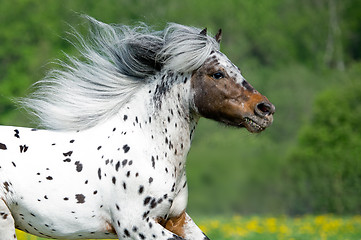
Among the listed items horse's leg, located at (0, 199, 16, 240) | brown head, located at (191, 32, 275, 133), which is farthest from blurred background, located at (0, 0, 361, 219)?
horse's leg, located at (0, 199, 16, 240)

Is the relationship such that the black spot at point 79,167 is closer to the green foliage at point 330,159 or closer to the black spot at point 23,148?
the black spot at point 23,148

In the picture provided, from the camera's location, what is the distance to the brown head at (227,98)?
495 centimetres

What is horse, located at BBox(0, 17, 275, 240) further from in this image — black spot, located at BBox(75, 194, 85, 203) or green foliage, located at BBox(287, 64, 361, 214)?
green foliage, located at BBox(287, 64, 361, 214)

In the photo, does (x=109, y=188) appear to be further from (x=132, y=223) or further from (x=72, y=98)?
(x=72, y=98)

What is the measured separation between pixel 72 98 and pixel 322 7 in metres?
52.2

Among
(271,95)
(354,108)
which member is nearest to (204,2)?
(271,95)

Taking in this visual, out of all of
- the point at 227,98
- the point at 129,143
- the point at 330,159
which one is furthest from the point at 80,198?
the point at 330,159

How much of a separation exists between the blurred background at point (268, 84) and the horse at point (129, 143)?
0.36 m

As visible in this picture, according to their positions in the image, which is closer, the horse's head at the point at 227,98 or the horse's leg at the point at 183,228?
the horse's head at the point at 227,98

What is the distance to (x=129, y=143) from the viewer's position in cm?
502

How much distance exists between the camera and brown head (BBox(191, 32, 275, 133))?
4.95 meters

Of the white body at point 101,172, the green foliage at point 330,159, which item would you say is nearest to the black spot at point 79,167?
the white body at point 101,172

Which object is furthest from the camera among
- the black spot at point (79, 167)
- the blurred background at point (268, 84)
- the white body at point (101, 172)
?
the blurred background at point (268, 84)

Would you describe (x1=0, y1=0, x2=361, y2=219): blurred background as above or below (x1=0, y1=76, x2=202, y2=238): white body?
above
